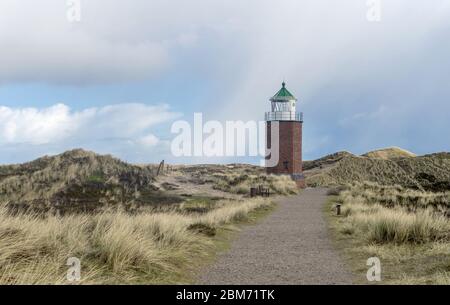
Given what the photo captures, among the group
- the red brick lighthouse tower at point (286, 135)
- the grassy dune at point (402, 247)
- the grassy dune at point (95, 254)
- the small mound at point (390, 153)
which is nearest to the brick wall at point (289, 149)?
the red brick lighthouse tower at point (286, 135)

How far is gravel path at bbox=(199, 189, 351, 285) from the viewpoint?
30.8 ft

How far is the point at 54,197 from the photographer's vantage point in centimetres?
2725

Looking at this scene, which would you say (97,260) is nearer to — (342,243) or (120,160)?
(342,243)

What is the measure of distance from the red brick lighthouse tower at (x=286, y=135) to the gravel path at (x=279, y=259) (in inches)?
1323

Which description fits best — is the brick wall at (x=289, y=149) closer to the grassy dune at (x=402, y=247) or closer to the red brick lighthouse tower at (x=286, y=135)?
the red brick lighthouse tower at (x=286, y=135)

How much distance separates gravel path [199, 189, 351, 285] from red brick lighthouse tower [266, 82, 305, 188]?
110ft

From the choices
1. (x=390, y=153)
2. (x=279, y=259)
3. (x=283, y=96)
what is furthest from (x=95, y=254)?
(x=390, y=153)

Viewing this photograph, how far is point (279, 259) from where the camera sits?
1168 cm

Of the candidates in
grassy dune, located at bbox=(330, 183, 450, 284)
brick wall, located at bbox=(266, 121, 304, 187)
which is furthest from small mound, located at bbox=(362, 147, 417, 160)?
grassy dune, located at bbox=(330, 183, 450, 284)

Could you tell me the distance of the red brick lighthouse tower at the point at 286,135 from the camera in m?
52.0

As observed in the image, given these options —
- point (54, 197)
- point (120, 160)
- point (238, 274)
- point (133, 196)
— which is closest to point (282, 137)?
point (120, 160)

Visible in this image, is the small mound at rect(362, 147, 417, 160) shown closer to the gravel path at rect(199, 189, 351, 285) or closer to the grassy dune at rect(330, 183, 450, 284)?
the gravel path at rect(199, 189, 351, 285)
